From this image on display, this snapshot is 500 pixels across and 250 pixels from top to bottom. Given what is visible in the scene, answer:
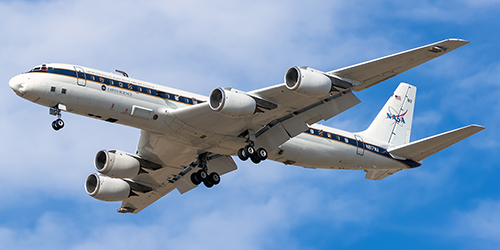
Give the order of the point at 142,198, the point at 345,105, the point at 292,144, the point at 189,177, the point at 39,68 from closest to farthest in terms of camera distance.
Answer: the point at 39,68
the point at 345,105
the point at 292,144
the point at 189,177
the point at 142,198

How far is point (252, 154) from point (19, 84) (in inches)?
460

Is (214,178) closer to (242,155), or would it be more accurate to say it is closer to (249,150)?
(242,155)

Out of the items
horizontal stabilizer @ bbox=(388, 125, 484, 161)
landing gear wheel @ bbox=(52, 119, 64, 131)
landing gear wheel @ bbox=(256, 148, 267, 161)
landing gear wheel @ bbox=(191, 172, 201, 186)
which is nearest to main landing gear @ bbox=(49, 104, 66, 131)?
landing gear wheel @ bbox=(52, 119, 64, 131)

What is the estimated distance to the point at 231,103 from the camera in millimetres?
29516

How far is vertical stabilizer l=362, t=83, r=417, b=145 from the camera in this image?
40.9 meters

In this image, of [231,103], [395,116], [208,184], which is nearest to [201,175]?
[208,184]

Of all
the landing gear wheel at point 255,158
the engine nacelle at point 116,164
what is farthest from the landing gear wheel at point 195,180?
the landing gear wheel at point 255,158

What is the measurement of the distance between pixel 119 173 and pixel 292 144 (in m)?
9.82

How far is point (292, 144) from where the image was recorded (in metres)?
35.0

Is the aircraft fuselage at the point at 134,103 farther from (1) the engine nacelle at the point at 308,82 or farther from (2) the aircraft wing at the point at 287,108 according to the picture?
(1) the engine nacelle at the point at 308,82

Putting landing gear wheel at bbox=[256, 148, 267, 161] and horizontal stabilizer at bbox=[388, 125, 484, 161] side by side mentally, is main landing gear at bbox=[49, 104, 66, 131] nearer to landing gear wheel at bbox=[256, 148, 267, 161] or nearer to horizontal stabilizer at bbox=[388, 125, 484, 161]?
landing gear wheel at bbox=[256, 148, 267, 161]

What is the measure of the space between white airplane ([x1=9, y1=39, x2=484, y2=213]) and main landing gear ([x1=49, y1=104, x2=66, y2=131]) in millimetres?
49

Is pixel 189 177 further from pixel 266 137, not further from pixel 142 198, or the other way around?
pixel 266 137

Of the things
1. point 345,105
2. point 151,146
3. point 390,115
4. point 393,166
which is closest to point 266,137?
point 345,105
